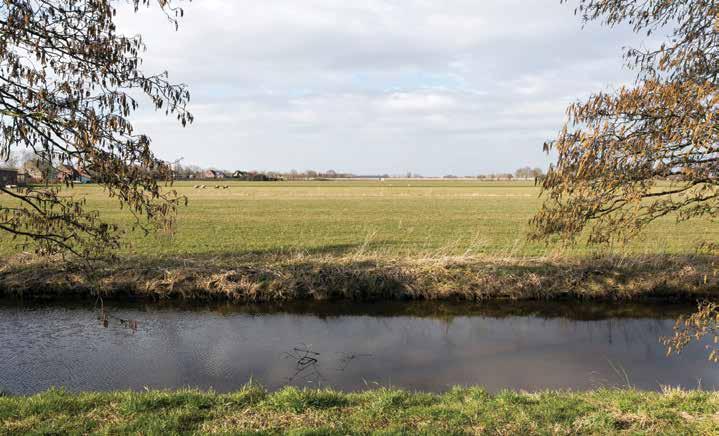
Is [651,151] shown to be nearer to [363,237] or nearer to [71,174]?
[71,174]

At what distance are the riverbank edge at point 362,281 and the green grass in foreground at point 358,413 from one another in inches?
309

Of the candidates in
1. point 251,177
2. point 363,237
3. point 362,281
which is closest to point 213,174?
point 251,177

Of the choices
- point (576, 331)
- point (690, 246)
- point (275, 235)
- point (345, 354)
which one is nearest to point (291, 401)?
point (345, 354)

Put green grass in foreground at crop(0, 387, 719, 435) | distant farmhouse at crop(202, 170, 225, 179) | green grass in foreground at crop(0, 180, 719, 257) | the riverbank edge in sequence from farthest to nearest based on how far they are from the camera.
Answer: distant farmhouse at crop(202, 170, 225, 179) < green grass in foreground at crop(0, 180, 719, 257) < the riverbank edge < green grass in foreground at crop(0, 387, 719, 435)

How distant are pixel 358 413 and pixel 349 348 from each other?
4976mm

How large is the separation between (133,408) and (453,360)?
6.43m

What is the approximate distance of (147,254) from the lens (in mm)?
17891

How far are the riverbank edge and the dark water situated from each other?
24.1 inches

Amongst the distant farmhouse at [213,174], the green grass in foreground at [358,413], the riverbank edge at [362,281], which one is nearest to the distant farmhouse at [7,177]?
the green grass in foreground at [358,413]

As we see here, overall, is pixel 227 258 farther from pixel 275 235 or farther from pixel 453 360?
pixel 453 360

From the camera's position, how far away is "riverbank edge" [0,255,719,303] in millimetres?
14766

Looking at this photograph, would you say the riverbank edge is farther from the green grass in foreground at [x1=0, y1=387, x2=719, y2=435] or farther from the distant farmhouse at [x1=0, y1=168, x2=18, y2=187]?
the distant farmhouse at [x1=0, y1=168, x2=18, y2=187]

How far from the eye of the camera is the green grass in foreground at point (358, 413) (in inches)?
226

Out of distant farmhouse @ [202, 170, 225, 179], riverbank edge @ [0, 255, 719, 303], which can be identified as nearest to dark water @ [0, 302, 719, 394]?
riverbank edge @ [0, 255, 719, 303]
